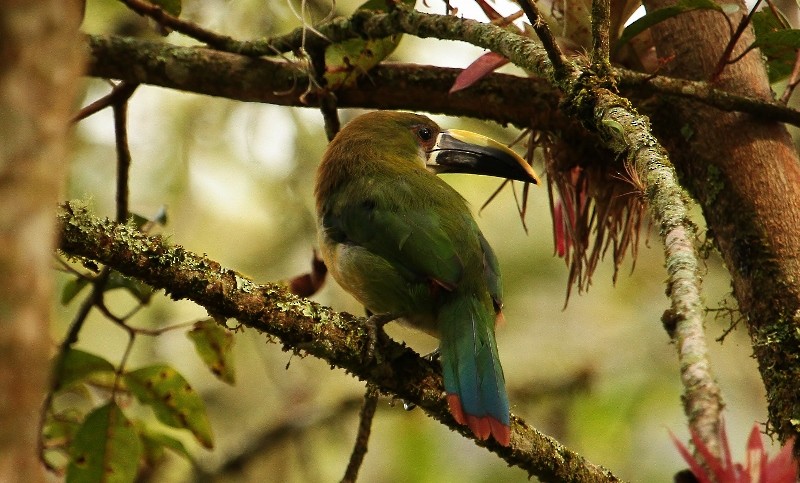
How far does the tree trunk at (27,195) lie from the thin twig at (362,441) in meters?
1.82

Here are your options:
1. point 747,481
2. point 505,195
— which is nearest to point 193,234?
point 505,195

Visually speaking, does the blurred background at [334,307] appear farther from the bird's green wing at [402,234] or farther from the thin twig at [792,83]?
the thin twig at [792,83]

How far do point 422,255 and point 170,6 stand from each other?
125 centimetres

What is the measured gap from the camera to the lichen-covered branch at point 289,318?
205 centimetres

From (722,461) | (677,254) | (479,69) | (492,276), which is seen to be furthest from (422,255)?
(722,461)

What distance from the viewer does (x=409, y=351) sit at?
2502 mm

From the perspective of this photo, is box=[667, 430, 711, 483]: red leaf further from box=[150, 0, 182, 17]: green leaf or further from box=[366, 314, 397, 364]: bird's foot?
box=[150, 0, 182, 17]: green leaf

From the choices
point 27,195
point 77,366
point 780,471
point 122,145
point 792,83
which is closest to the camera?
point 27,195

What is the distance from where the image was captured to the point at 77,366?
9.69ft

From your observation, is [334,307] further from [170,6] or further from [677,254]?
[677,254]

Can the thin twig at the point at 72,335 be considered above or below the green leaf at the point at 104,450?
above

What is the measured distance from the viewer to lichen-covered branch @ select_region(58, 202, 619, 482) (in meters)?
2.05

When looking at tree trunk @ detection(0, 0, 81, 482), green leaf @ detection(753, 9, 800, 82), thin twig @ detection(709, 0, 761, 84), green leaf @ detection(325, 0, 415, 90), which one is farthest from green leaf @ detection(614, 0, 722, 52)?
tree trunk @ detection(0, 0, 81, 482)

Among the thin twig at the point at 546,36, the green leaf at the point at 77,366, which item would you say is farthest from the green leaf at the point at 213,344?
the thin twig at the point at 546,36
